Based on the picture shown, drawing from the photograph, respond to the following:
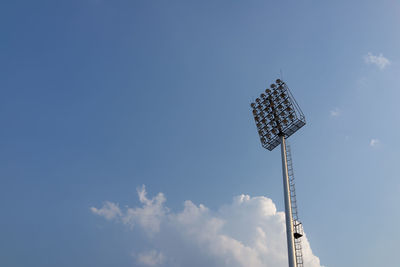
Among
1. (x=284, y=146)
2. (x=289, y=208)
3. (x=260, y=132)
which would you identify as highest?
(x=260, y=132)

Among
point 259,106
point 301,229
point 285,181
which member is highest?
point 259,106

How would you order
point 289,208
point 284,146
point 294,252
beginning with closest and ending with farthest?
point 294,252, point 289,208, point 284,146

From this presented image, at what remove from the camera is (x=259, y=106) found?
40719 mm

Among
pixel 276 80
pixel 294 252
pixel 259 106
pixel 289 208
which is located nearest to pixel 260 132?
pixel 259 106

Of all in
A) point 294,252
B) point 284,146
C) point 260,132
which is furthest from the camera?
point 260,132

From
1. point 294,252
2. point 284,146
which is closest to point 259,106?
point 284,146

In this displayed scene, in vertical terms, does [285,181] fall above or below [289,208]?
above

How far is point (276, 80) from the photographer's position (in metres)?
39.9

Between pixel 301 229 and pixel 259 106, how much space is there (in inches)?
687

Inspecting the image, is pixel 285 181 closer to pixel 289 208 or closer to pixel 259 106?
pixel 289 208

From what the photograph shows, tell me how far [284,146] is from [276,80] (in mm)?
9644

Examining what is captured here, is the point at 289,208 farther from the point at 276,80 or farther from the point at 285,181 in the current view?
the point at 276,80

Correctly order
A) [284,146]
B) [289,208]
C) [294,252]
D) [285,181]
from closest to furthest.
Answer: [294,252] < [289,208] < [285,181] < [284,146]

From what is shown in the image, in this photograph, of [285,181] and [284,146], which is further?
[284,146]
